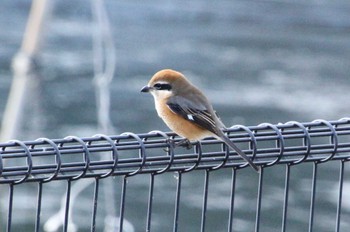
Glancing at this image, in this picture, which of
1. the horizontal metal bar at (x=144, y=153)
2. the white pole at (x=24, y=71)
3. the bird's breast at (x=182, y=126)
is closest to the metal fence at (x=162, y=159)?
the horizontal metal bar at (x=144, y=153)

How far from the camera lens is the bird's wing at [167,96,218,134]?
543cm

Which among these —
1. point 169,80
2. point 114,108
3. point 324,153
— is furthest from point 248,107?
point 324,153

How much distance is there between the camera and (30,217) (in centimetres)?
1181

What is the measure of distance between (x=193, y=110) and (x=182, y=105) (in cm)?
7

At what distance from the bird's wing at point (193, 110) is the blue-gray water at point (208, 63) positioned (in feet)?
24.0

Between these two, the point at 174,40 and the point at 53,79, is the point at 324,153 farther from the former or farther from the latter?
the point at 174,40

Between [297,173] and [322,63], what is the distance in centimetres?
559

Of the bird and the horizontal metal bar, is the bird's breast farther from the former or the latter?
the horizontal metal bar

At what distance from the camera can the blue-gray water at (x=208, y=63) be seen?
1488cm

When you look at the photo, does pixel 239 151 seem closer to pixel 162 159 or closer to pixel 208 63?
pixel 162 159

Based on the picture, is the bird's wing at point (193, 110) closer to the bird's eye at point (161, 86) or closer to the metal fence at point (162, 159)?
the bird's eye at point (161, 86)

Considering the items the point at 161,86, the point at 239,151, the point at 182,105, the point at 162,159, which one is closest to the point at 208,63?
the point at 161,86

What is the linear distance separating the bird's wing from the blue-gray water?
7308 millimetres

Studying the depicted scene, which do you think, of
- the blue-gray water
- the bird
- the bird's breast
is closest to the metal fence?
the bird's breast
